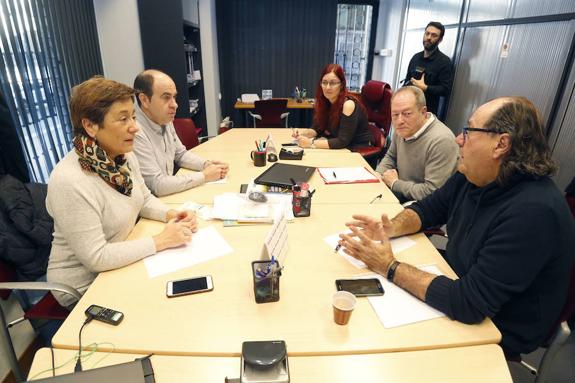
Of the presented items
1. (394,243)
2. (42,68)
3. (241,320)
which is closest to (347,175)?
(394,243)

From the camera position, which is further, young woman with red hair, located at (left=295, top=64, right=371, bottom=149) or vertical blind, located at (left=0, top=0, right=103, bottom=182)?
young woman with red hair, located at (left=295, top=64, right=371, bottom=149)

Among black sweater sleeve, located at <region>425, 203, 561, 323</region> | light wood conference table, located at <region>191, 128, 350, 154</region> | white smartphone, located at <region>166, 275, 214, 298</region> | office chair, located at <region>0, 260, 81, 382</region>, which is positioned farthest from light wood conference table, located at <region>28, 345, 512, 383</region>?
light wood conference table, located at <region>191, 128, 350, 154</region>

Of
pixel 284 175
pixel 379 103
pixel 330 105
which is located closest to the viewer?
pixel 284 175

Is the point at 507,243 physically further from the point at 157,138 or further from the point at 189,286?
the point at 157,138

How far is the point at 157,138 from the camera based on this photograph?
215 cm

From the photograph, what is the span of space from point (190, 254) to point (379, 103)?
10.00 feet

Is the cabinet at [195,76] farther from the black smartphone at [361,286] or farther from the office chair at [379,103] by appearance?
the black smartphone at [361,286]

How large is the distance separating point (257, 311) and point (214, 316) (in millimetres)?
132

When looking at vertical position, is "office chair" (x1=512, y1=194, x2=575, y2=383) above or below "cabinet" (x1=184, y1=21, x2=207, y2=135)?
below

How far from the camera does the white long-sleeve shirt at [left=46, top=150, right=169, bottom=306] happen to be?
1.21 m

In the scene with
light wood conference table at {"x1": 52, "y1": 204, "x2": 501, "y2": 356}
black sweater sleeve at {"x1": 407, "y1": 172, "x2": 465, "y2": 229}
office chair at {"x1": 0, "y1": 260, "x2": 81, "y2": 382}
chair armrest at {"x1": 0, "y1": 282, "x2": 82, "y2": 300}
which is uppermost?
black sweater sleeve at {"x1": 407, "y1": 172, "x2": 465, "y2": 229}

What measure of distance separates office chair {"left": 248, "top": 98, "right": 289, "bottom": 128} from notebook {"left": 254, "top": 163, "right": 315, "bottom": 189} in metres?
2.59

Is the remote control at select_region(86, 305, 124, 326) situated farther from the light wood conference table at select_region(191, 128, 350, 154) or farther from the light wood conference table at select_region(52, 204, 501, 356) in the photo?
the light wood conference table at select_region(191, 128, 350, 154)

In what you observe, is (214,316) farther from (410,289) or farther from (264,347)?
(410,289)
